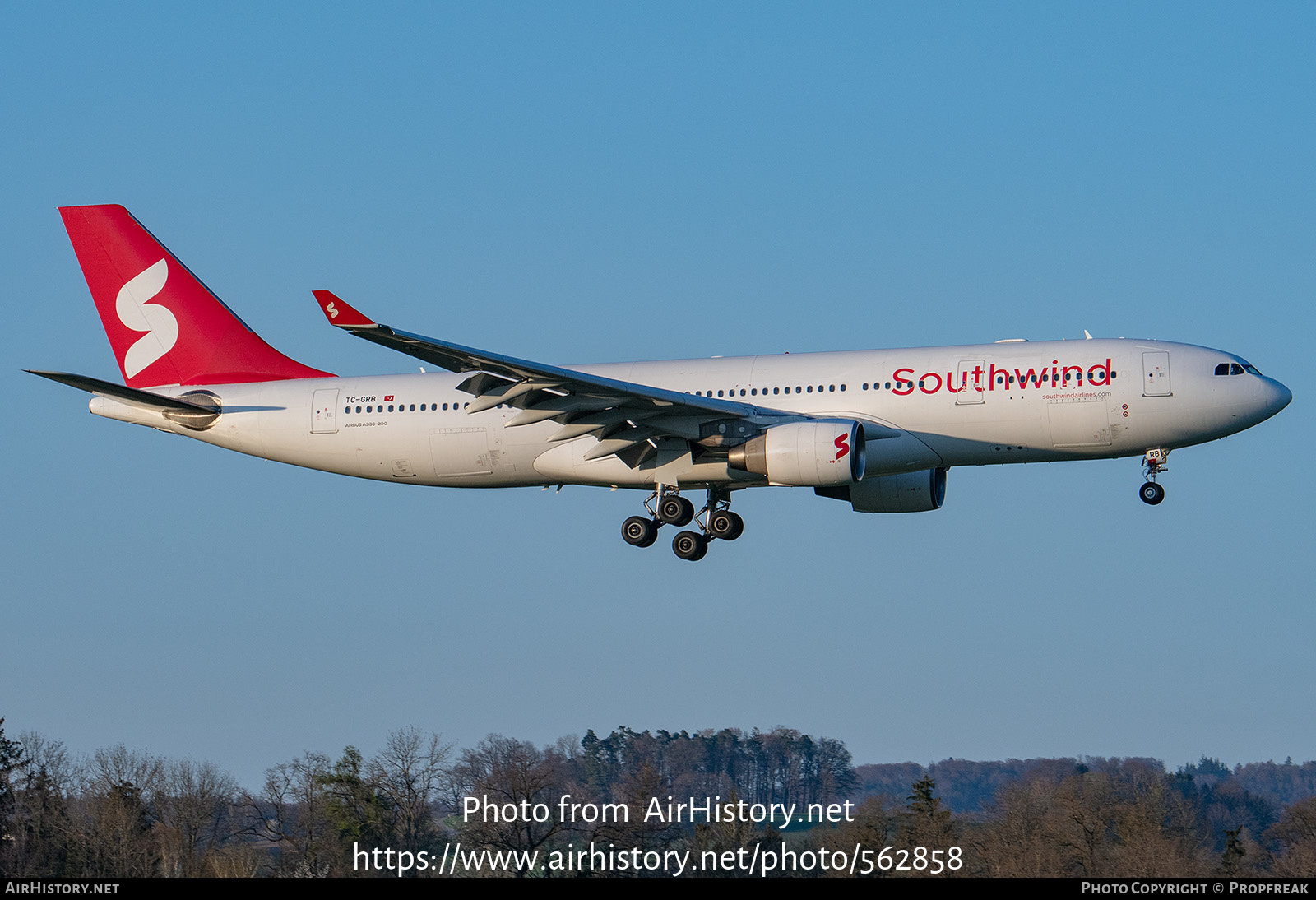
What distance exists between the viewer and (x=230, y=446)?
43.8 meters

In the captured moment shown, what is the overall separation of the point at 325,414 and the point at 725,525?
11867 millimetres

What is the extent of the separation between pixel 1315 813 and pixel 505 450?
85.6 ft

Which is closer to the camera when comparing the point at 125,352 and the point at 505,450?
the point at 505,450

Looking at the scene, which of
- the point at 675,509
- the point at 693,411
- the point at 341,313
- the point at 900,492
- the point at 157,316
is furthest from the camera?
the point at 157,316

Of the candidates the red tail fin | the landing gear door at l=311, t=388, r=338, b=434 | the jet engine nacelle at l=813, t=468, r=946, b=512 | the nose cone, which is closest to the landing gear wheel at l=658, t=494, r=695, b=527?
the jet engine nacelle at l=813, t=468, r=946, b=512

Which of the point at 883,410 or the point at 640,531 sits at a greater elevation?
the point at 883,410

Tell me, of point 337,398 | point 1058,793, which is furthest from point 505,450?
point 1058,793

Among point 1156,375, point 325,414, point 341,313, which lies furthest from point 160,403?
point 1156,375

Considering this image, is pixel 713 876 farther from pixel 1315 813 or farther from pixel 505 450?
pixel 1315 813

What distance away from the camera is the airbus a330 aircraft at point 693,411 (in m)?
36.7

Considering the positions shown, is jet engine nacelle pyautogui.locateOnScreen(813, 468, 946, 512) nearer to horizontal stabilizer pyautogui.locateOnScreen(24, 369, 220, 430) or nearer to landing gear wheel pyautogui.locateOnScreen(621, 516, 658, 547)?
landing gear wheel pyautogui.locateOnScreen(621, 516, 658, 547)

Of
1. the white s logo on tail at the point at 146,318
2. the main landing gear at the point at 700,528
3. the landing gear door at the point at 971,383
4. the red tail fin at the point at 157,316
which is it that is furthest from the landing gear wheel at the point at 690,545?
the white s logo on tail at the point at 146,318

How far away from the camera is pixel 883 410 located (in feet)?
124

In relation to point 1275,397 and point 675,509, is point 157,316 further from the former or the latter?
point 1275,397
